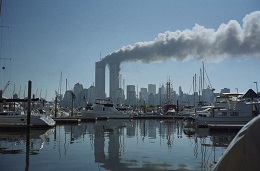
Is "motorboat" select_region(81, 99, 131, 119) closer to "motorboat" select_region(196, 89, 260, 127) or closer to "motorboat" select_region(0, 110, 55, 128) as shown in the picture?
"motorboat" select_region(196, 89, 260, 127)

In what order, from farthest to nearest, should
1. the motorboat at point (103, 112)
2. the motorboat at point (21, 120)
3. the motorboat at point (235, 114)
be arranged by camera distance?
1. the motorboat at point (103, 112)
2. the motorboat at point (235, 114)
3. the motorboat at point (21, 120)

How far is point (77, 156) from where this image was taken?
18969 mm

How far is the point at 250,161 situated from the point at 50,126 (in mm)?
41162

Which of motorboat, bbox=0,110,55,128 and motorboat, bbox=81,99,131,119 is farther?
motorboat, bbox=81,99,131,119

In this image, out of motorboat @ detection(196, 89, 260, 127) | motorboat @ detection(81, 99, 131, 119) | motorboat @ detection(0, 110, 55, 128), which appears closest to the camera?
motorboat @ detection(0, 110, 55, 128)

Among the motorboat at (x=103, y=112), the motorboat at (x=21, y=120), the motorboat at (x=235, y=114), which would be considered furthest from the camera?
the motorboat at (x=103, y=112)

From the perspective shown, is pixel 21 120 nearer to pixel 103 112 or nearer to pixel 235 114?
pixel 235 114

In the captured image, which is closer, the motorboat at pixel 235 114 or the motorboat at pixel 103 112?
the motorboat at pixel 235 114

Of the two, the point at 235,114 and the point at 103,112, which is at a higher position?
the point at 235,114

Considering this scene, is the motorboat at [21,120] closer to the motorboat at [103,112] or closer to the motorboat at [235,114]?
the motorboat at [235,114]

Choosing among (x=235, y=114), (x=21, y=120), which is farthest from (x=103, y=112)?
(x=235, y=114)

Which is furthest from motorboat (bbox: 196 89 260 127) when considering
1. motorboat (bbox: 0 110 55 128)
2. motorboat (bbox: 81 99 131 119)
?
motorboat (bbox: 81 99 131 119)

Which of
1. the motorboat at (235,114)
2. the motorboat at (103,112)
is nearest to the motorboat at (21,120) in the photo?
the motorboat at (235,114)

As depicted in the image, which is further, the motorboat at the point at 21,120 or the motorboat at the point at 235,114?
the motorboat at the point at 235,114
